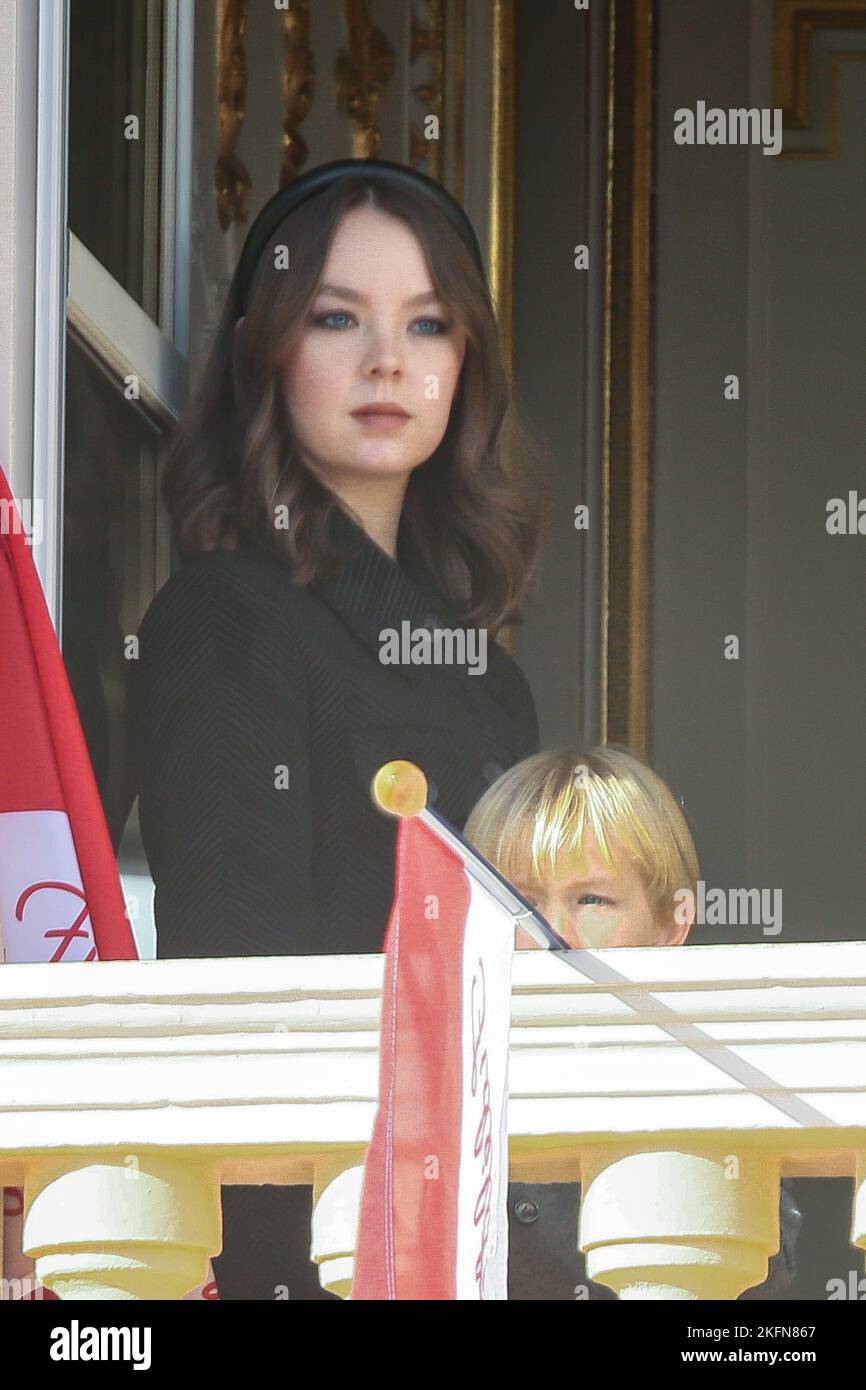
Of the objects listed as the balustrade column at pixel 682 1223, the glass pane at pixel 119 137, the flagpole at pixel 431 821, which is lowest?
the balustrade column at pixel 682 1223

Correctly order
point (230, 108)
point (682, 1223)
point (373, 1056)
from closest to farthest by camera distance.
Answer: point (682, 1223) < point (373, 1056) < point (230, 108)

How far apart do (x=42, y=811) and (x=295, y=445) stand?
1.13m

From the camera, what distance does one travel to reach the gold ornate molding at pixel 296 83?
4.27 meters

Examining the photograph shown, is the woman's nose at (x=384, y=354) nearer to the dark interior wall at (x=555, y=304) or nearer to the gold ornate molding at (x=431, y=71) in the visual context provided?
the dark interior wall at (x=555, y=304)

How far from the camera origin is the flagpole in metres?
2.42

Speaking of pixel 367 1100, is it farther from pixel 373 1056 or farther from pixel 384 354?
pixel 384 354

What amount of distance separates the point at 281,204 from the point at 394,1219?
2.29 m

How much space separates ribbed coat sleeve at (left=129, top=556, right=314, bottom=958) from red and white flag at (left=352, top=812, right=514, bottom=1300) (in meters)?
1.35

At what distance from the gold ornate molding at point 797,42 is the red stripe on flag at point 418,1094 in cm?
234

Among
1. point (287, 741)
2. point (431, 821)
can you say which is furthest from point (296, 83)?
point (431, 821)

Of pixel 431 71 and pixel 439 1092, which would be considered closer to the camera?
pixel 439 1092

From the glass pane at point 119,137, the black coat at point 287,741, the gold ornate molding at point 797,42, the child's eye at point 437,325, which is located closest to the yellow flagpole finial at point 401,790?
the black coat at point 287,741

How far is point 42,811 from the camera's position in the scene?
316cm

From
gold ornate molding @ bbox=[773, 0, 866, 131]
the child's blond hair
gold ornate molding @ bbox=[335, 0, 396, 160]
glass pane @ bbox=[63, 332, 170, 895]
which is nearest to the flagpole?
the child's blond hair
